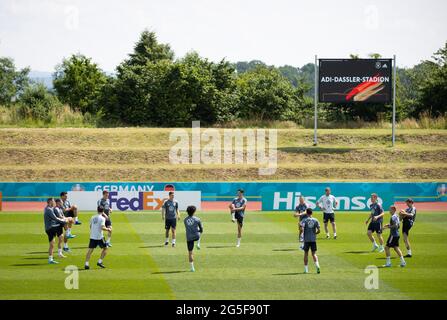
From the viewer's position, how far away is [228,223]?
114ft

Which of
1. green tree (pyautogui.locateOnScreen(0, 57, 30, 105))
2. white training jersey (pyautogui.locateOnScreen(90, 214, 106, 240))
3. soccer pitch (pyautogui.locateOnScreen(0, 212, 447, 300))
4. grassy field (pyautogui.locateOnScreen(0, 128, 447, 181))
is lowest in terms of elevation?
soccer pitch (pyautogui.locateOnScreen(0, 212, 447, 300))

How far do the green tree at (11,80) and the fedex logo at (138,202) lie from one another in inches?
2494

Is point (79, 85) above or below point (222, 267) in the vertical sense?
above

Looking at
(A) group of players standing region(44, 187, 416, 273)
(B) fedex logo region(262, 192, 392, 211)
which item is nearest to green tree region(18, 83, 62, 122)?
(B) fedex logo region(262, 192, 392, 211)

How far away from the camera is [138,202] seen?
40.0 meters

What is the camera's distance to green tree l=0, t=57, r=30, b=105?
99.4 meters

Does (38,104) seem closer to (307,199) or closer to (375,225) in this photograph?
(307,199)

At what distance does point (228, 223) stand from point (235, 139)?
80.6 ft

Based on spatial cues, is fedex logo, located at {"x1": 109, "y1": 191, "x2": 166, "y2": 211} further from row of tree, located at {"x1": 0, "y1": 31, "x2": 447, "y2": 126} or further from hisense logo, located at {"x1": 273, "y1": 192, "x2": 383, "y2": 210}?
row of tree, located at {"x1": 0, "y1": 31, "x2": 447, "y2": 126}

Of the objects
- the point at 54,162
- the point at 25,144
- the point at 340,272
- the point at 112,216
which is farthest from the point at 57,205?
the point at 25,144

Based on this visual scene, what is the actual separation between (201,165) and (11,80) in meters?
62.2

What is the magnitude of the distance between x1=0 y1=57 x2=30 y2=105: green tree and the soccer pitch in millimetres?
69895

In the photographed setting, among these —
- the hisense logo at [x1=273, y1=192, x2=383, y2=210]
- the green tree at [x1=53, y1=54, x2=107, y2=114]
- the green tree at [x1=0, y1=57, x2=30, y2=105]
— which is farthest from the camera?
the green tree at [x1=0, y1=57, x2=30, y2=105]

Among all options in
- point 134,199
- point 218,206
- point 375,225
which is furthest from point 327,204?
point 134,199
